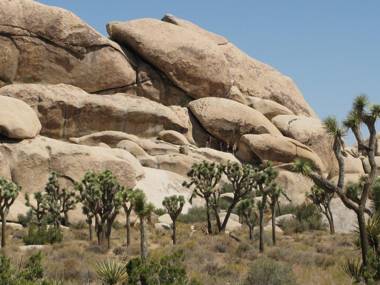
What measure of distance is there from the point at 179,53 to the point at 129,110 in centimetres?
930

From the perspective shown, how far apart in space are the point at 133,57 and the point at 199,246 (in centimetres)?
3538

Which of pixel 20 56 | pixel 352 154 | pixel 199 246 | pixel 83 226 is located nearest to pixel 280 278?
pixel 199 246

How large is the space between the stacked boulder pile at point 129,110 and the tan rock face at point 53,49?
94mm

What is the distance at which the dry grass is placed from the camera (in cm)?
1736

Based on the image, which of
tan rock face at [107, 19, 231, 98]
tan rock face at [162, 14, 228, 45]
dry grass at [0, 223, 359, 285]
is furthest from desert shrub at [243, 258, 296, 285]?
tan rock face at [162, 14, 228, 45]

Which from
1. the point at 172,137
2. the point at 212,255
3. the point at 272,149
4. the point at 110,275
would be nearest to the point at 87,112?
the point at 172,137

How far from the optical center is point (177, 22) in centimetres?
6800

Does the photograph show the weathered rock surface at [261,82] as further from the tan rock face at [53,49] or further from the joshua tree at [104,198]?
the joshua tree at [104,198]

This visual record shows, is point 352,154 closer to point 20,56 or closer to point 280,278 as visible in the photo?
point 20,56

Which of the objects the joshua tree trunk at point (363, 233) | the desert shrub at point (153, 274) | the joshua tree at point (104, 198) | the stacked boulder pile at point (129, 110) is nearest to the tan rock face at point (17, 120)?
the stacked boulder pile at point (129, 110)

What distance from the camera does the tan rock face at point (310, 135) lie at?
202 ft

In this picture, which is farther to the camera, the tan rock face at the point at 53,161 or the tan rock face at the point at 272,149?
the tan rock face at the point at 272,149

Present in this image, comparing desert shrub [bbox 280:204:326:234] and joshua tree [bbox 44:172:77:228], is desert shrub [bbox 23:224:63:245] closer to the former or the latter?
joshua tree [bbox 44:172:77:228]

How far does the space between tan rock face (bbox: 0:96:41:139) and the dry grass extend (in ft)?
29.7
